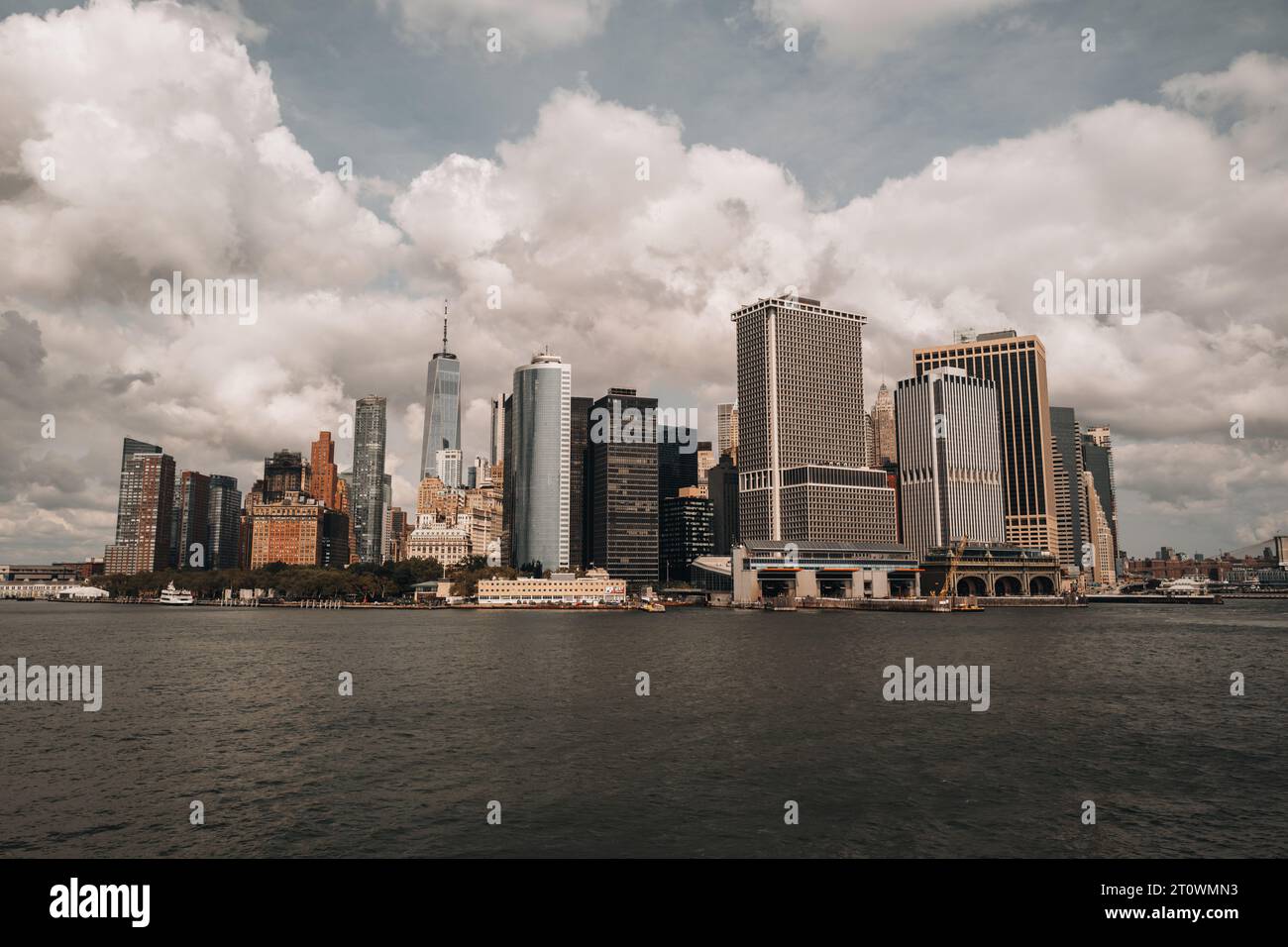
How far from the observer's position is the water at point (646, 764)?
33.5 m

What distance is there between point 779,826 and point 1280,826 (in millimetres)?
21110

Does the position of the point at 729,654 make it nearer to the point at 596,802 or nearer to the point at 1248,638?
the point at 596,802

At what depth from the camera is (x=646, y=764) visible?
45156mm

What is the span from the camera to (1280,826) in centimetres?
3466

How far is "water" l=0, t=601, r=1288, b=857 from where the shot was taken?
33.5 m
